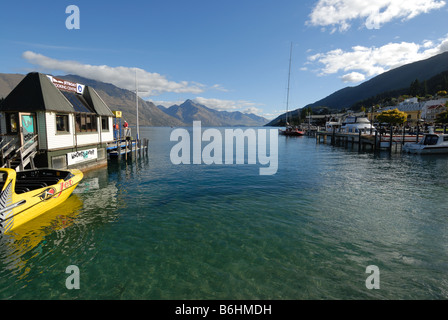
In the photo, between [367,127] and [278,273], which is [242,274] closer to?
[278,273]

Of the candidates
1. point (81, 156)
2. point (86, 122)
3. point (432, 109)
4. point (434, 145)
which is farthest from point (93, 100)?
point (432, 109)

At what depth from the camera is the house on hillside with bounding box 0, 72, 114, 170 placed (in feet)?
62.1

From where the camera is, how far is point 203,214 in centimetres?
1374

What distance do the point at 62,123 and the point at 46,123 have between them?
248 cm

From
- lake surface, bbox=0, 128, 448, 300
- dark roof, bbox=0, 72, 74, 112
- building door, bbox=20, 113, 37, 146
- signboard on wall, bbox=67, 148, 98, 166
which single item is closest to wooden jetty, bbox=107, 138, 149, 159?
signboard on wall, bbox=67, 148, 98, 166

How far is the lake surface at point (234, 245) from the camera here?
7469mm

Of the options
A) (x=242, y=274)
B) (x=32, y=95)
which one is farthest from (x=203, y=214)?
(x=32, y=95)

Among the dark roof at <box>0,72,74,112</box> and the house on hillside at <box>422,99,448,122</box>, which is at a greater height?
the house on hillside at <box>422,99,448,122</box>

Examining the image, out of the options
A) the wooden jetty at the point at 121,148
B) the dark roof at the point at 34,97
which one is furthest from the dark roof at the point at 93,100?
the wooden jetty at the point at 121,148

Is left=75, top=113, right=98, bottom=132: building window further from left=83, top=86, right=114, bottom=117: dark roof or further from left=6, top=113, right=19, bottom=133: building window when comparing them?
left=6, top=113, right=19, bottom=133: building window

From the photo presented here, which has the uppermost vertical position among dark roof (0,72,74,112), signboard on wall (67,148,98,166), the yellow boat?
dark roof (0,72,74,112)

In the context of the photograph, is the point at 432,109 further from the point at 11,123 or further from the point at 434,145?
the point at 11,123

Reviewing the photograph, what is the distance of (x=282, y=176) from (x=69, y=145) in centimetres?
2181

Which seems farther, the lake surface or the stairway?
the stairway
